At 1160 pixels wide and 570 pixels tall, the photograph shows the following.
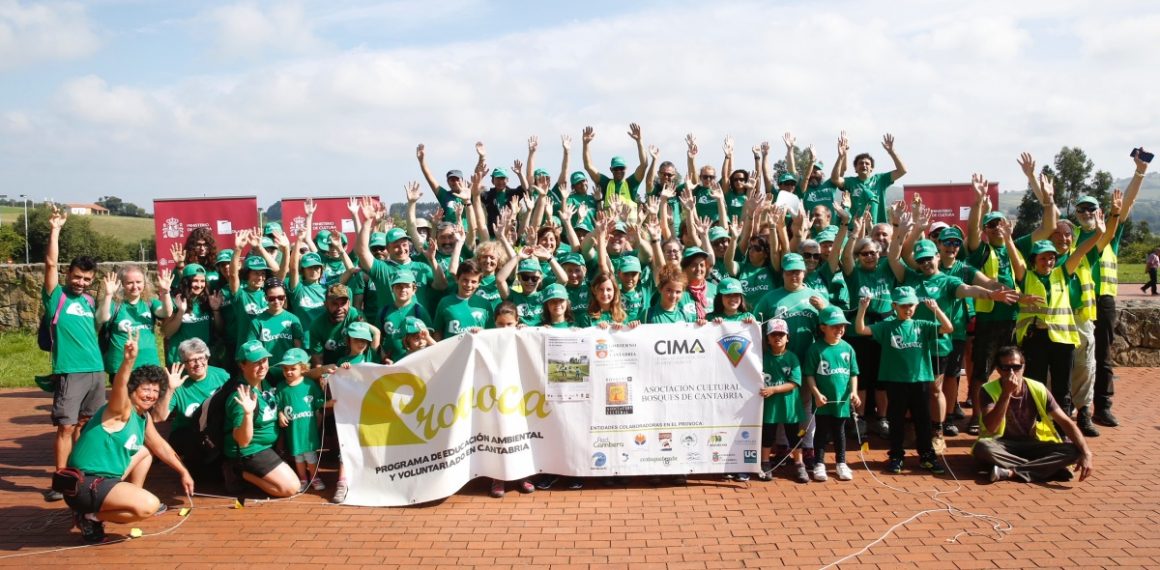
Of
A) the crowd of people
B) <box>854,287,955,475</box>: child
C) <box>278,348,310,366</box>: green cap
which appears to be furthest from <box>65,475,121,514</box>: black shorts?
<box>854,287,955,475</box>: child

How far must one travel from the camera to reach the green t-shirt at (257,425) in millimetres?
7309

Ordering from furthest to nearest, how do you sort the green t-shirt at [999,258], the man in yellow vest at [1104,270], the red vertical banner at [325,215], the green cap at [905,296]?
the red vertical banner at [325,215] < the green t-shirt at [999,258] < the man in yellow vest at [1104,270] < the green cap at [905,296]

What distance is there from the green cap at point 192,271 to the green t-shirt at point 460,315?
262 centimetres

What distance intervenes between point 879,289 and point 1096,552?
3.39m

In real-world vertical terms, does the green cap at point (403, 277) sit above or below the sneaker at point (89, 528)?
above

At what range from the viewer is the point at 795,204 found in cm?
1098

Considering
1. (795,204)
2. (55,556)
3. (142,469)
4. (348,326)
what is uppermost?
(795,204)

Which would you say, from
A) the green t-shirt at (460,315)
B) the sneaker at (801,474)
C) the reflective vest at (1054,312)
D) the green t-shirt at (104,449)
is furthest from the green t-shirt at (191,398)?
the reflective vest at (1054,312)

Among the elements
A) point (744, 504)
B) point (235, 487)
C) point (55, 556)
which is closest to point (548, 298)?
point (744, 504)

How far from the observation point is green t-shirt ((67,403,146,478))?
20.9ft

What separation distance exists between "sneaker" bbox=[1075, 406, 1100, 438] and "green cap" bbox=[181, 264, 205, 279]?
9649 mm

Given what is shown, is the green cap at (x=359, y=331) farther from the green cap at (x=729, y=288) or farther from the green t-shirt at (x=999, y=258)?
the green t-shirt at (x=999, y=258)

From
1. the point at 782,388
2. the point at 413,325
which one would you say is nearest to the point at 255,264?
the point at 413,325

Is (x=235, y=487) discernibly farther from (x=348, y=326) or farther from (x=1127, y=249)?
(x=1127, y=249)
